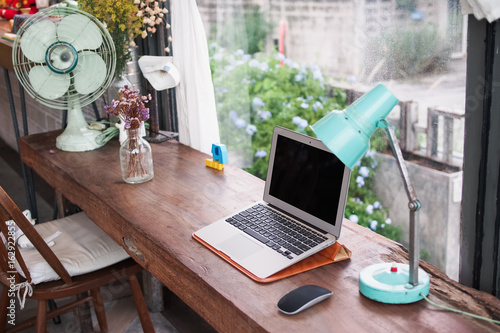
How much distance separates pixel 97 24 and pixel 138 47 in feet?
1.43

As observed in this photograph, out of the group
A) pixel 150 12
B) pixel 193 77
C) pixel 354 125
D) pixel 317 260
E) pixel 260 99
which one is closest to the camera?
pixel 354 125

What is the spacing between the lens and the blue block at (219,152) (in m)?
2.23

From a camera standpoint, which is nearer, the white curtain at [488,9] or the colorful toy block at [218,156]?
the white curtain at [488,9]

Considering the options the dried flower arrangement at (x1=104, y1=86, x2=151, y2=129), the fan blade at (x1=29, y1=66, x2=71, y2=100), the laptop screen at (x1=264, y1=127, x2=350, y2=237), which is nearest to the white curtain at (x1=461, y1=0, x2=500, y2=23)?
the laptop screen at (x1=264, y1=127, x2=350, y2=237)

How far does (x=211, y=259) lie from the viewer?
5.26ft

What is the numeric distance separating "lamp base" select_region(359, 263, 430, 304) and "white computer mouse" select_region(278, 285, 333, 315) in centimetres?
10

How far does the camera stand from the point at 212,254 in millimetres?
1633

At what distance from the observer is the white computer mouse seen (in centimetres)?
134

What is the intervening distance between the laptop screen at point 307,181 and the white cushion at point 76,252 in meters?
0.70

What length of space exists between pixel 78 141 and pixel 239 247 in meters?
1.18

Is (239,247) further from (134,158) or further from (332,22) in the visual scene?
(332,22)

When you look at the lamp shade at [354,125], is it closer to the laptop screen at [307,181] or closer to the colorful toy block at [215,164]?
the laptop screen at [307,181]

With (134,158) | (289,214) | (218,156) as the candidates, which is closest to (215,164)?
(218,156)

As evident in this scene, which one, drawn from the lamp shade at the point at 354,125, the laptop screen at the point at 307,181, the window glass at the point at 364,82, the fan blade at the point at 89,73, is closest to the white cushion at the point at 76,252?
the fan blade at the point at 89,73
